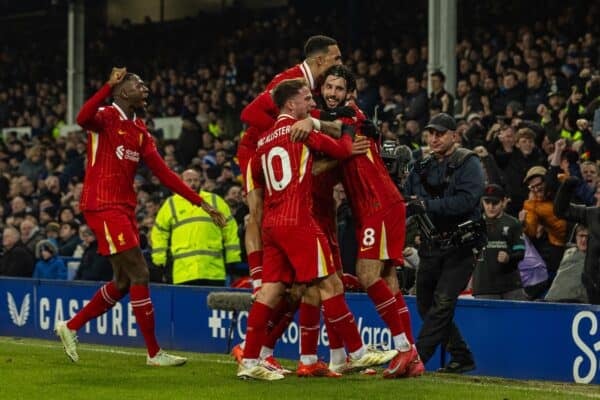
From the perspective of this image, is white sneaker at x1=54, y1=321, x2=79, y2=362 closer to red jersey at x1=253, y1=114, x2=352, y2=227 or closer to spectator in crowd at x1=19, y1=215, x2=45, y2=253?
red jersey at x1=253, y1=114, x2=352, y2=227

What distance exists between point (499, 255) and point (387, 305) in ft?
9.64

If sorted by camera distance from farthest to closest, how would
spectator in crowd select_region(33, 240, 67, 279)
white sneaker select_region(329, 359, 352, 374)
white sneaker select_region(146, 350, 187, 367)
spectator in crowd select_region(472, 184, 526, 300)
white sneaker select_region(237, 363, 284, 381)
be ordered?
spectator in crowd select_region(33, 240, 67, 279) → spectator in crowd select_region(472, 184, 526, 300) → white sneaker select_region(146, 350, 187, 367) → white sneaker select_region(329, 359, 352, 374) → white sneaker select_region(237, 363, 284, 381)

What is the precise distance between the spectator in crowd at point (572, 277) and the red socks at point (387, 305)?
3434 mm

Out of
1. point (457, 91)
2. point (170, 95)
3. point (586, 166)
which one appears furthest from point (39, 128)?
point (586, 166)

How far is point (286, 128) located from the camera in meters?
9.66

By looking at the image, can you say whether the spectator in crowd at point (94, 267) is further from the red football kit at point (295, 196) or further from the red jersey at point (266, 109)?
the red football kit at point (295, 196)

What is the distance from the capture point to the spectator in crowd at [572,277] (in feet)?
42.7

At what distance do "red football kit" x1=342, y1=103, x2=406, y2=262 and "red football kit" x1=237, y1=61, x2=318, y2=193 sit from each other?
1.93 feet

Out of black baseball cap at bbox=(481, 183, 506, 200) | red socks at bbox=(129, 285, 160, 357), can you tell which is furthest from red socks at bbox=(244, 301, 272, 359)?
black baseball cap at bbox=(481, 183, 506, 200)

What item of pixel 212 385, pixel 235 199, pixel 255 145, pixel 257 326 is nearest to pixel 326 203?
pixel 255 145

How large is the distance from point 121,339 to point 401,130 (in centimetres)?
523

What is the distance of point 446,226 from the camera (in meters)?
10.9

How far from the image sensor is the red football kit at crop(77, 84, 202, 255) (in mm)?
11445

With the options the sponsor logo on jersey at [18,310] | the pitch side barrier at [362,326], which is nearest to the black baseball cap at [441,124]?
the pitch side barrier at [362,326]
